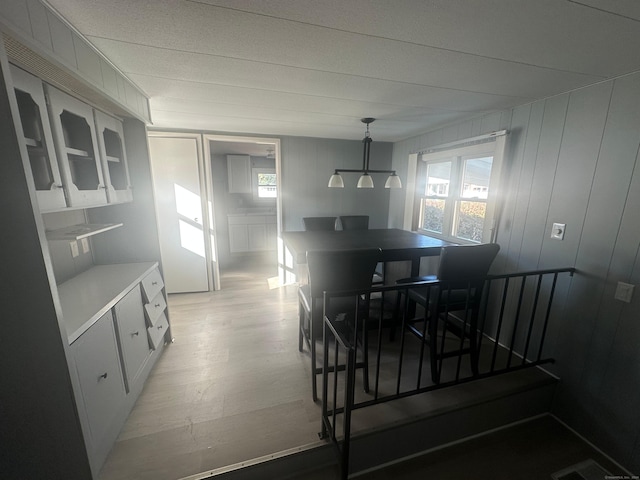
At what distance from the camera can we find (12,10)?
35.5 inches

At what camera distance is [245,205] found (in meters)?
5.98

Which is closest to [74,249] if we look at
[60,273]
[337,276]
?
[60,273]

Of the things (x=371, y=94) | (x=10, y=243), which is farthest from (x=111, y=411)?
(x=371, y=94)

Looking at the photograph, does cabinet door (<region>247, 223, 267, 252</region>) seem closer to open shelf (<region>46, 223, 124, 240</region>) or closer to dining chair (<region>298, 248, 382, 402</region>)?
open shelf (<region>46, 223, 124, 240</region>)

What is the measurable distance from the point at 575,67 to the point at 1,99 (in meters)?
2.67

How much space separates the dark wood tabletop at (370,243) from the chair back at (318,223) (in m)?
0.33

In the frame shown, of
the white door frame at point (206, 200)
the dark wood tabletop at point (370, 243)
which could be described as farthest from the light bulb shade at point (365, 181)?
the white door frame at point (206, 200)

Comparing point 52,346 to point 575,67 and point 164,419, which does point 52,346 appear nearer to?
point 164,419

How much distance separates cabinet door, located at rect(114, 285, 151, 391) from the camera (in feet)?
5.20

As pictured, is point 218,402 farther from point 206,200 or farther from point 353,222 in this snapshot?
point 353,222

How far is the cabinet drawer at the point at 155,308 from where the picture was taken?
1950 millimetres

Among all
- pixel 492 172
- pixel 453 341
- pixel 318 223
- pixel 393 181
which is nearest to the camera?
pixel 492 172

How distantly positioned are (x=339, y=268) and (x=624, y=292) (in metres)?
1.71

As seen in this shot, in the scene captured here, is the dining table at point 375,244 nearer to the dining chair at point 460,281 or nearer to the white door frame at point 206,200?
the dining chair at point 460,281
